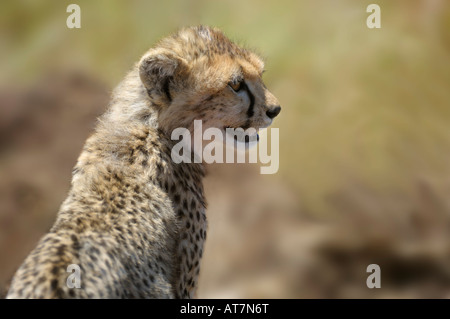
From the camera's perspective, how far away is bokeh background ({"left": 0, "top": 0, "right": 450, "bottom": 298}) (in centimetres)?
548

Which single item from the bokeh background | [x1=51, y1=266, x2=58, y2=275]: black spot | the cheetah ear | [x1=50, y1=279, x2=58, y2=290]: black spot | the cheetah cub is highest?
the bokeh background

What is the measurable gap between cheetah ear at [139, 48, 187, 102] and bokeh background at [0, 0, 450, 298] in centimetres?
254

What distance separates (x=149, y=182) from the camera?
96.1 inches

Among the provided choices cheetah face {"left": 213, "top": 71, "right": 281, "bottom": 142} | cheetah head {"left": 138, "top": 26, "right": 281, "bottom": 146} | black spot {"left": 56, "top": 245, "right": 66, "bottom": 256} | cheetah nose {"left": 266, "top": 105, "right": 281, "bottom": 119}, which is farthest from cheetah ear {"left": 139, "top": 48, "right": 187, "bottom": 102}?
black spot {"left": 56, "top": 245, "right": 66, "bottom": 256}

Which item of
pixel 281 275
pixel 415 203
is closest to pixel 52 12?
pixel 281 275

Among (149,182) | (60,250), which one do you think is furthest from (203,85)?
(60,250)

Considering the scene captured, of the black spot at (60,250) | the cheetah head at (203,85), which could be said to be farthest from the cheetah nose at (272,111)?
the black spot at (60,250)

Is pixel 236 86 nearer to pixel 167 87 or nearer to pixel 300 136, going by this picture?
pixel 167 87

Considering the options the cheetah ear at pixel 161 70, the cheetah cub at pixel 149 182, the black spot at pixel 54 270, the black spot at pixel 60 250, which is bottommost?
the black spot at pixel 54 270

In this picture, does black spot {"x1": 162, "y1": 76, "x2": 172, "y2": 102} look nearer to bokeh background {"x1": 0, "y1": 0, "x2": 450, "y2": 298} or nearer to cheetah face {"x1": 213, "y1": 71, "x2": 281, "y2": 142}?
cheetah face {"x1": 213, "y1": 71, "x2": 281, "y2": 142}

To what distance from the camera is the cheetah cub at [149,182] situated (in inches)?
78.5

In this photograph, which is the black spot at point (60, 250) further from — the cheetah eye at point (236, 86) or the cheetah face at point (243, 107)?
the cheetah eye at point (236, 86)

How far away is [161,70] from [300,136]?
3640 millimetres

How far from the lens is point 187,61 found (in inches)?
104
